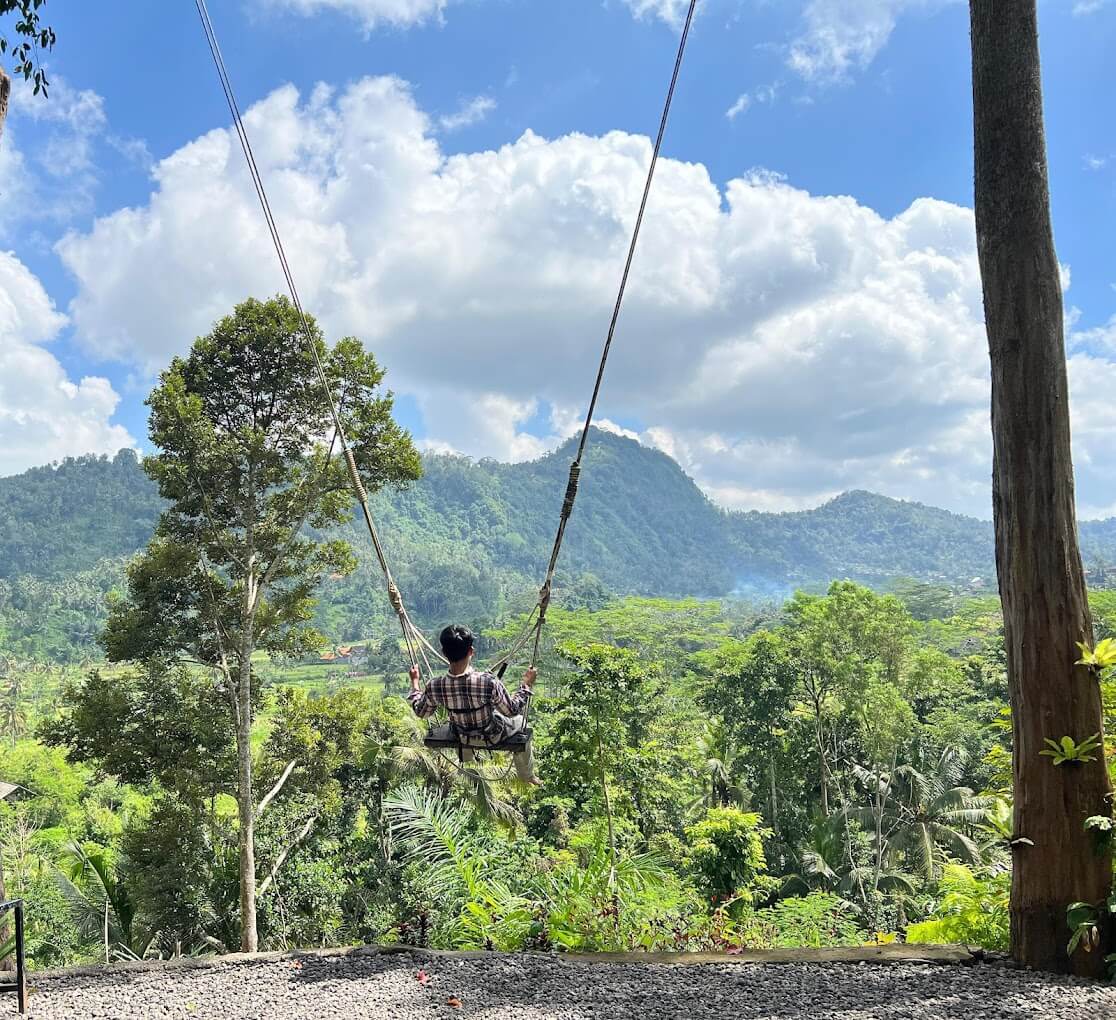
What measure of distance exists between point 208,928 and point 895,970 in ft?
35.4

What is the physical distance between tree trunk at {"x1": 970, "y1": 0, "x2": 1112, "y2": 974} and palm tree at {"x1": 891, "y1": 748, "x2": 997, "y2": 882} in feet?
48.0

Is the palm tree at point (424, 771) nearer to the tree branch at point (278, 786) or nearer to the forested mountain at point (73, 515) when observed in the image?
the tree branch at point (278, 786)

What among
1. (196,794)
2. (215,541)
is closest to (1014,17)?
(215,541)

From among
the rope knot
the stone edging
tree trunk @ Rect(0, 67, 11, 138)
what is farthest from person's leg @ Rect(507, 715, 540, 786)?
tree trunk @ Rect(0, 67, 11, 138)

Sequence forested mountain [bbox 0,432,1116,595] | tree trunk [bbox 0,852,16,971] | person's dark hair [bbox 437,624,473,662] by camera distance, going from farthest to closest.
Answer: forested mountain [bbox 0,432,1116,595] → person's dark hair [bbox 437,624,473,662] → tree trunk [bbox 0,852,16,971]

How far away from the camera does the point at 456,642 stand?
380 cm

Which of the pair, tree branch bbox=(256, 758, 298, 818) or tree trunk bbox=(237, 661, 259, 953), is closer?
tree trunk bbox=(237, 661, 259, 953)

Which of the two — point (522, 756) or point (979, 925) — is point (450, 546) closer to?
point (522, 756)

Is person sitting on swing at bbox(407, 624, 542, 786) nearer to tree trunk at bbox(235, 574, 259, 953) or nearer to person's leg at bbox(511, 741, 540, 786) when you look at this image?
person's leg at bbox(511, 741, 540, 786)

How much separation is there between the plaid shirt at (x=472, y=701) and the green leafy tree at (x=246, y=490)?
6543mm

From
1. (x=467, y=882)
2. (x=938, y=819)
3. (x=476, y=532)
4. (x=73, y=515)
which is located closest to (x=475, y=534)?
(x=476, y=532)

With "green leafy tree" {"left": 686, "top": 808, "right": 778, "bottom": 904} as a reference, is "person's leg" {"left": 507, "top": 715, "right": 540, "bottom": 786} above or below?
above

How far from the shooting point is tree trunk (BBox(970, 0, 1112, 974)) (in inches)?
119

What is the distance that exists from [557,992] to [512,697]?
1.31m
